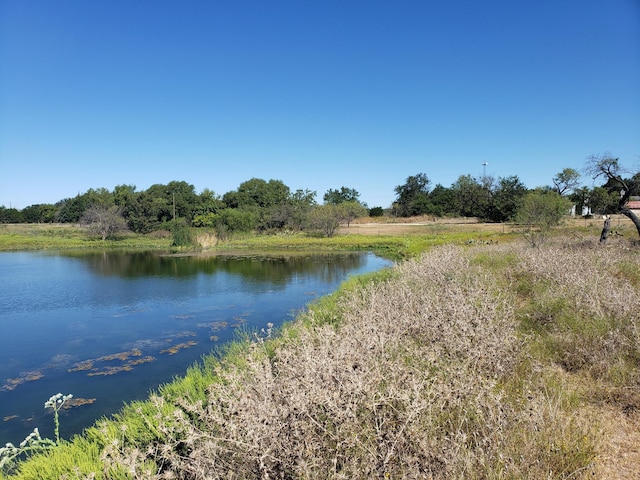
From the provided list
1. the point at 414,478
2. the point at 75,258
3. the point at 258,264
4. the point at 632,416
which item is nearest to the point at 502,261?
the point at 632,416

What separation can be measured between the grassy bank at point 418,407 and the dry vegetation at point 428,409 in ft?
0.06

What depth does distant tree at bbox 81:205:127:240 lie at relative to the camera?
5416cm

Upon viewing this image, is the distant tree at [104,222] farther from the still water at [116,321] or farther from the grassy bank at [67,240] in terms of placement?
the still water at [116,321]

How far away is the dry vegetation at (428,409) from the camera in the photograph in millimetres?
2740

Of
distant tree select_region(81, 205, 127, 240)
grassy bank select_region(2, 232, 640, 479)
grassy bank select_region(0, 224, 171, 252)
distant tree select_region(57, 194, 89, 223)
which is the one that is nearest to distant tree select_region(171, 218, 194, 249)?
grassy bank select_region(0, 224, 171, 252)

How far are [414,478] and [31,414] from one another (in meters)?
8.16

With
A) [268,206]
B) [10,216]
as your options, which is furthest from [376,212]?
[10,216]

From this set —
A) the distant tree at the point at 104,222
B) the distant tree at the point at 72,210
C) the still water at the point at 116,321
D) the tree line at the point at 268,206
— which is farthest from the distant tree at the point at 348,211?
the distant tree at the point at 72,210

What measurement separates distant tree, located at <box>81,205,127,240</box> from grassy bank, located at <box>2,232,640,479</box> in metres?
54.8

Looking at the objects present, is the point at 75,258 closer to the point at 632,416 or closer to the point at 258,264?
the point at 258,264

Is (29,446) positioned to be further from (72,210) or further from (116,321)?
(72,210)

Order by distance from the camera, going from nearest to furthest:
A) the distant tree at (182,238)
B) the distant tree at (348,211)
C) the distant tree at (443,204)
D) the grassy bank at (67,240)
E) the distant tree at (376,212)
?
the distant tree at (182,238)
the grassy bank at (67,240)
the distant tree at (348,211)
the distant tree at (443,204)
the distant tree at (376,212)

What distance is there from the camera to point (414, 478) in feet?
8.54

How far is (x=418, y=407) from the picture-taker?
9.14ft
